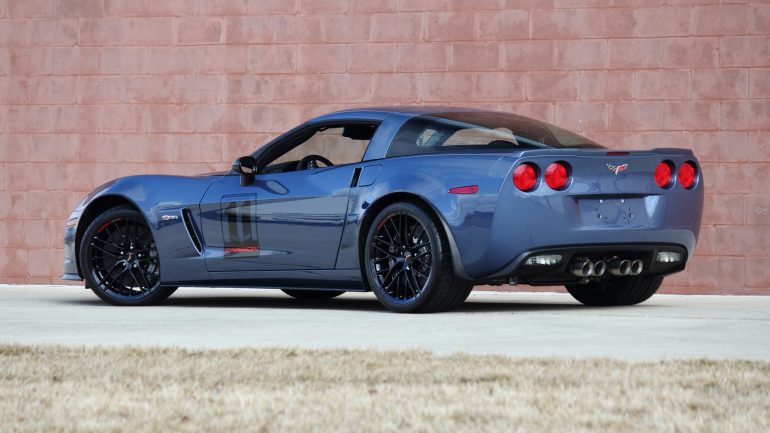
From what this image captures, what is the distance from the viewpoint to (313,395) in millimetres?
4668

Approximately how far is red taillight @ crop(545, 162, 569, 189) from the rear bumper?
0.35 meters

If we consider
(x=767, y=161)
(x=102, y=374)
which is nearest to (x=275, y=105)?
A: (x=767, y=161)

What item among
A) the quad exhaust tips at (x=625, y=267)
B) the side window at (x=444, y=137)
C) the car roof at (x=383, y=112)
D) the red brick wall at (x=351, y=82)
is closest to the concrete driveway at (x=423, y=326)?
the quad exhaust tips at (x=625, y=267)

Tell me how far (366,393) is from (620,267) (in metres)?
3.80

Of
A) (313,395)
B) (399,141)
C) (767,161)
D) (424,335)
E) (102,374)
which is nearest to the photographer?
(313,395)

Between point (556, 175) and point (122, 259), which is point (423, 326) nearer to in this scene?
point (556, 175)

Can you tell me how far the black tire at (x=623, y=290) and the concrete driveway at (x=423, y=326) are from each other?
0.29 ft

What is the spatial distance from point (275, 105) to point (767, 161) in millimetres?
4149

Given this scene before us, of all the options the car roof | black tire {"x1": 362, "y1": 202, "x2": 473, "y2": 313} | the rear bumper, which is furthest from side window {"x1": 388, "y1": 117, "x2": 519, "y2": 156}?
the rear bumper

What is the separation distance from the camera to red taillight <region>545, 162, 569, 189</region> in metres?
7.82

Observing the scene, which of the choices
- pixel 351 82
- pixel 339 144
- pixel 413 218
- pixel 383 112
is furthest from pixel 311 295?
pixel 413 218

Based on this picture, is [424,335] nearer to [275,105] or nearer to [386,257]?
[386,257]

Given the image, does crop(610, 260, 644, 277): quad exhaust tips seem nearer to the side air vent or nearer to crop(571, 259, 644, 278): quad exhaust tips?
crop(571, 259, 644, 278): quad exhaust tips

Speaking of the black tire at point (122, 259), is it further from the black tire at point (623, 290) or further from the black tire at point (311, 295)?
the black tire at point (623, 290)
